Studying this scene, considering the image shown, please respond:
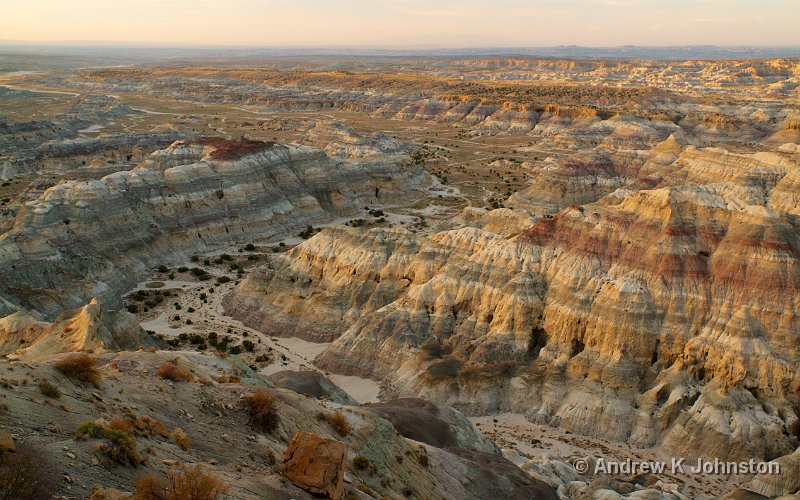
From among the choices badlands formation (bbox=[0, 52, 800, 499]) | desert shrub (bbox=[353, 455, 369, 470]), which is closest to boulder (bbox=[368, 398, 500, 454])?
badlands formation (bbox=[0, 52, 800, 499])

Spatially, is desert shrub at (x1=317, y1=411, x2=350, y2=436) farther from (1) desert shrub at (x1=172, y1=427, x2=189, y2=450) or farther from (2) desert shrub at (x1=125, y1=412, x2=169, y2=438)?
(2) desert shrub at (x1=125, y1=412, x2=169, y2=438)

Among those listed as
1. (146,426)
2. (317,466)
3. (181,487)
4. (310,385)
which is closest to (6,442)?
(181,487)

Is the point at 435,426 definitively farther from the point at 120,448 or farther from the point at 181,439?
the point at 120,448

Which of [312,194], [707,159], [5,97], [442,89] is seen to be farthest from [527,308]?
[5,97]

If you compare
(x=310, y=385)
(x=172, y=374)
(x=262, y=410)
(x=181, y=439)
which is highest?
(x=181, y=439)

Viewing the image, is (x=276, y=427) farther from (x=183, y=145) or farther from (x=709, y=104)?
(x=709, y=104)

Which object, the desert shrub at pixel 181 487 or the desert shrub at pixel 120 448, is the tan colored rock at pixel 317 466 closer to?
the desert shrub at pixel 181 487

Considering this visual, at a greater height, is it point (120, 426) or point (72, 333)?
point (120, 426)
